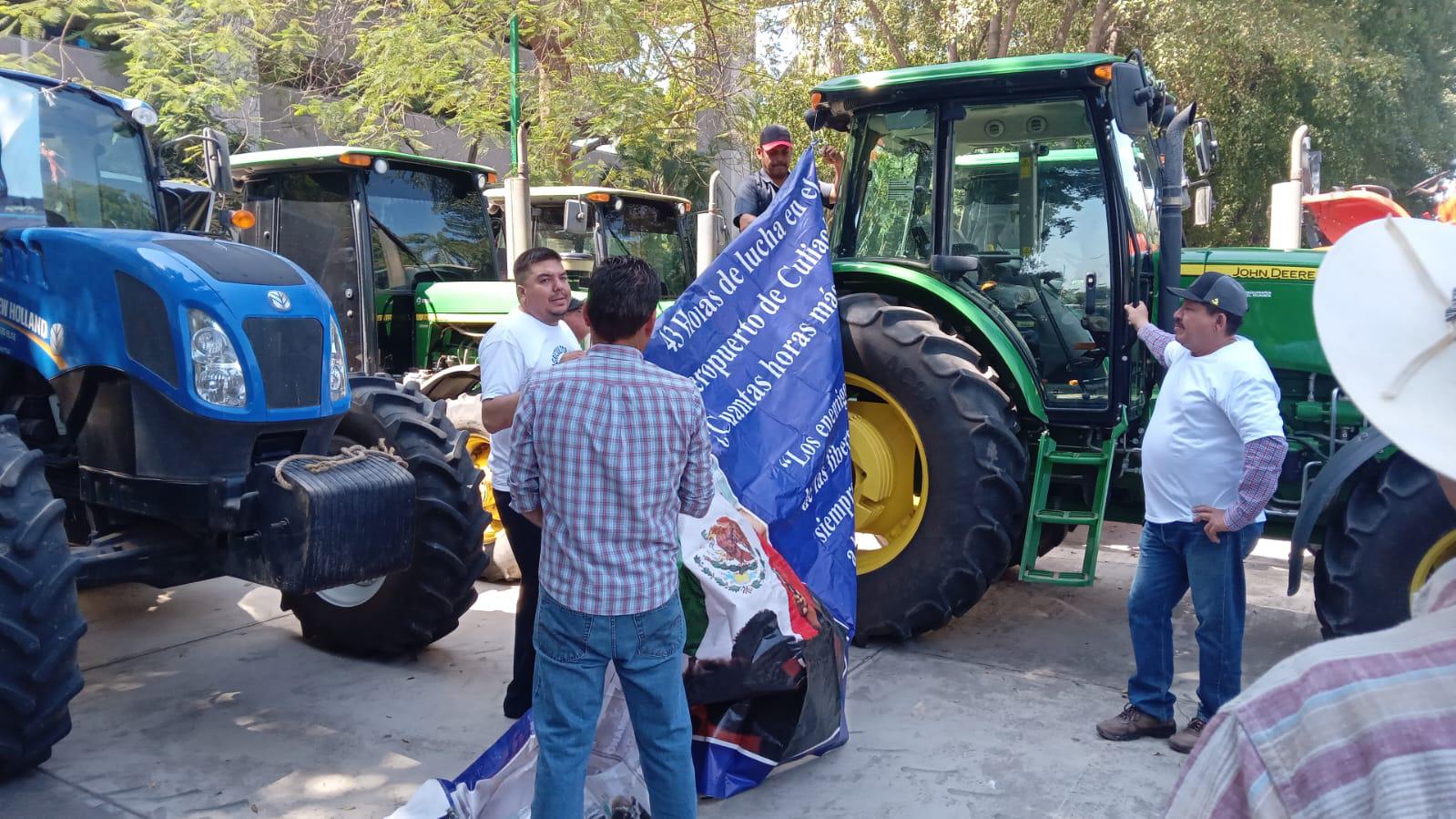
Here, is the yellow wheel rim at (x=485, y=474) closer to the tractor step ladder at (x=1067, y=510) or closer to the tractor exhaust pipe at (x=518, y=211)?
the tractor exhaust pipe at (x=518, y=211)

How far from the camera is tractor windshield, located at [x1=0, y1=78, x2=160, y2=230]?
4176mm

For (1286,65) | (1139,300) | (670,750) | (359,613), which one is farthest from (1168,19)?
(670,750)

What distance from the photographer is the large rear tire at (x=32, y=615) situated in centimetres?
317

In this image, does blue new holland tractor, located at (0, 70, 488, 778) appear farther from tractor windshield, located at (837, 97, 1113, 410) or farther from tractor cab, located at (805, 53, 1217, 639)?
tractor windshield, located at (837, 97, 1113, 410)

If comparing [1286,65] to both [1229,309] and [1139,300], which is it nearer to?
[1139,300]

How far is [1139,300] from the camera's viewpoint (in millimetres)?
4898

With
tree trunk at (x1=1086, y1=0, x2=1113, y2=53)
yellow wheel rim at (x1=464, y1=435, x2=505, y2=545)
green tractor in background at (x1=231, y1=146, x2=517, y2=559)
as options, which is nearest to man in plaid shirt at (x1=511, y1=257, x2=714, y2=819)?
yellow wheel rim at (x1=464, y1=435, x2=505, y2=545)

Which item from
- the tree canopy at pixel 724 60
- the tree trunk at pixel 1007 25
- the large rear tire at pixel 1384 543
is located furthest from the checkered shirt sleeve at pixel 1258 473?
the tree trunk at pixel 1007 25

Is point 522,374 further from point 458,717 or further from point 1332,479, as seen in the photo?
point 1332,479

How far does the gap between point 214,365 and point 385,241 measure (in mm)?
3790

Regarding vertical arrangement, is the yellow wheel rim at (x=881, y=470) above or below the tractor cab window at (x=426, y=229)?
below

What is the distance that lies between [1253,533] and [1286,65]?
11300 millimetres

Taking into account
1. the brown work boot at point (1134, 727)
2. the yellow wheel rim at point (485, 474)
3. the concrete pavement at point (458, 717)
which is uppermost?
the yellow wheel rim at point (485, 474)

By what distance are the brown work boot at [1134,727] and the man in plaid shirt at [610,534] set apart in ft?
6.16
